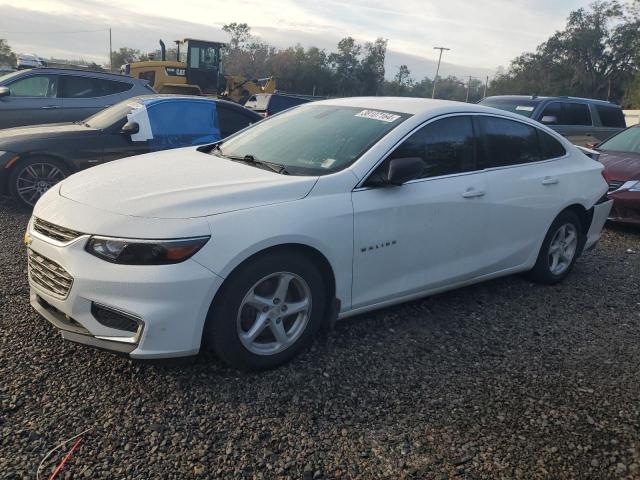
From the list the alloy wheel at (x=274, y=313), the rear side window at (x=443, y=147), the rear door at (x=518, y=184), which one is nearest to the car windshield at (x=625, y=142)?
the rear door at (x=518, y=184)

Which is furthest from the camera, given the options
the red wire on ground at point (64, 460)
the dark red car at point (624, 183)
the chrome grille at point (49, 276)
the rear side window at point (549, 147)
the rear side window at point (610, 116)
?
the rear side window at point (610, 116)

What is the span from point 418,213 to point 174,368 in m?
1.81

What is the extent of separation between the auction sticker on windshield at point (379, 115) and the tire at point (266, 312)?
4.16 feet

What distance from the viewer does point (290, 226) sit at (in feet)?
9.82

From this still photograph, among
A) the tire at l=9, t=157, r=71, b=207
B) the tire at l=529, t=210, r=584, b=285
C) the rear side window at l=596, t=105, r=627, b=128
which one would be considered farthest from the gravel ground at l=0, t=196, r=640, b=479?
the rear side window at l=596, t=105, r=627, b=128

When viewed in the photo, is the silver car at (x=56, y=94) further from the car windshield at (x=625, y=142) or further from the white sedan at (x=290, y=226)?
the car windshield at (x=625, y=142)

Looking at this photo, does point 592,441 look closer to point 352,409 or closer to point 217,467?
point 352,409

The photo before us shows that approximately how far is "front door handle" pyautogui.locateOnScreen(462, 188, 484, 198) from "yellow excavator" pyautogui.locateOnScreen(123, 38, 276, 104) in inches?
646

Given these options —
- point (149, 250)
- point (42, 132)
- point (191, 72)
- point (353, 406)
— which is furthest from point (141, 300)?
point (191, 72)

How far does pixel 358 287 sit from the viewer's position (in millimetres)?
3422

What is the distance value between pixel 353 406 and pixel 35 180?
524cm

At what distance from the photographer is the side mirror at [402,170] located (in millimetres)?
3338

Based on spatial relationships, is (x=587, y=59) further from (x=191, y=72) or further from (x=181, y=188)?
(x=181, y=188)

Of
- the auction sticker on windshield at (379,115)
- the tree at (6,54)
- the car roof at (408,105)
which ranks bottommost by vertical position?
the tree at (6,54)
